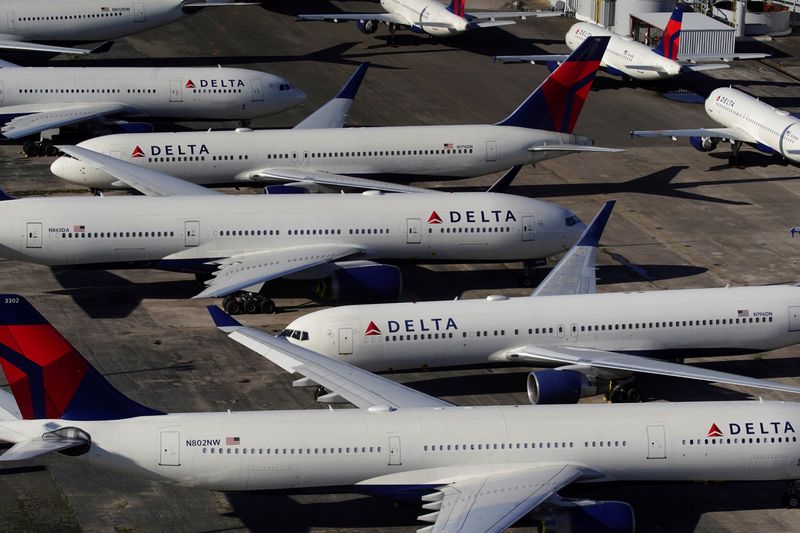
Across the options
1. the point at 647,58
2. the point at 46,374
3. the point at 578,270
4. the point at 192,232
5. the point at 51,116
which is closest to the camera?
the point at 46,374

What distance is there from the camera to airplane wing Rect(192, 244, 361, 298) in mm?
57656

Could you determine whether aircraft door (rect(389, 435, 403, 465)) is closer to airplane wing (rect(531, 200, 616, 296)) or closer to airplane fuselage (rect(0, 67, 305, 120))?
airplane wing (rect(531, 200, 616, 296))

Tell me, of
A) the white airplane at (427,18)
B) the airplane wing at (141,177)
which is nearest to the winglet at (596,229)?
the airplane wing at (141,177)

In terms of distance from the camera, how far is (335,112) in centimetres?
7700

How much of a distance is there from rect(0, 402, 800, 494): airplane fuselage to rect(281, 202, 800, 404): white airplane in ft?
18.6

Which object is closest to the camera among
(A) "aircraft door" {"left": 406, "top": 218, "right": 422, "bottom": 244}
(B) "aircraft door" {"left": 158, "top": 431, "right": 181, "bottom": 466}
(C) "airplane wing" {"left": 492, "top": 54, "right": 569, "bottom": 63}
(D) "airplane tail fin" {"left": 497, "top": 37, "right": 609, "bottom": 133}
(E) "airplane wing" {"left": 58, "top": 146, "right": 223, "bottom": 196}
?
(B) "aircraft door" {"left": 158, "top": 431, "right": 181, "bottom": 466}

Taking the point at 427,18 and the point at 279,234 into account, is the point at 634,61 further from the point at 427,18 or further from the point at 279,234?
the point at 279,234

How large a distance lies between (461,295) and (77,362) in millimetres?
23838

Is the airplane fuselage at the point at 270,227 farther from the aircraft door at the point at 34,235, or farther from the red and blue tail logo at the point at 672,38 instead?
the red and blue tail logo at the point at 672,38

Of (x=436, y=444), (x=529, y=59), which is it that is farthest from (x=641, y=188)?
(x=436, y=444)

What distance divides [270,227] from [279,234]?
443 millimetres

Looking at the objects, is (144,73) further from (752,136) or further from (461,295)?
(752,136)

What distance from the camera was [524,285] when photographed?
63.5m

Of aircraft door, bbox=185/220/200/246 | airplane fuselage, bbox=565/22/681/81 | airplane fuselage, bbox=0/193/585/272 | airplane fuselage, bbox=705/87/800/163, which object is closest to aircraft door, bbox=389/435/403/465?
airplane fuselage, bbox=0/193/585/272
